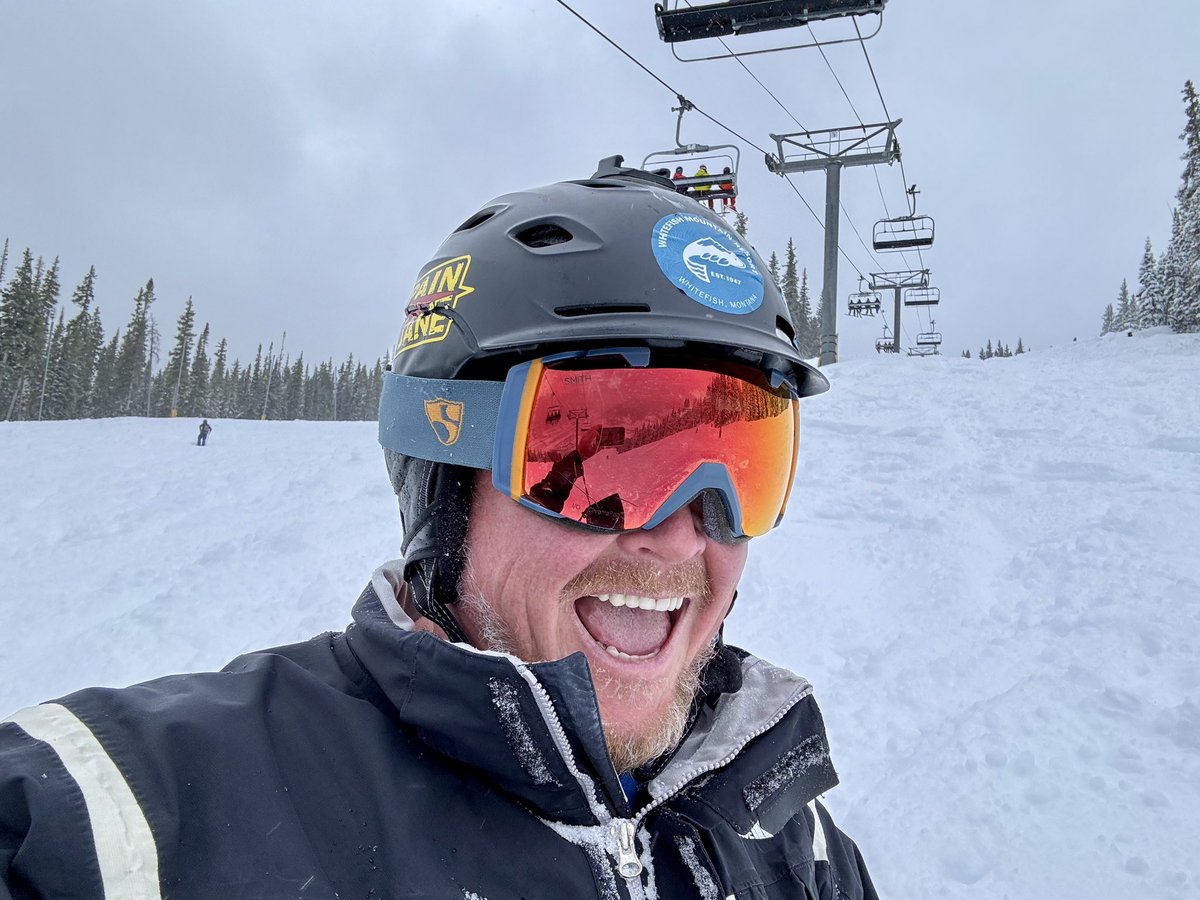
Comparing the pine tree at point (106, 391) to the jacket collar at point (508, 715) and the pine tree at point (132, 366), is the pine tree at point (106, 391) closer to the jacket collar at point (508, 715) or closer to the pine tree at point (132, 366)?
the pine tree at point (132, 366)

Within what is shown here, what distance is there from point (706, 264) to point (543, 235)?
0.54m

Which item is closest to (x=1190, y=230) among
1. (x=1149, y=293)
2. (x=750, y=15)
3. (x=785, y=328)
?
(x=1149, y=293)

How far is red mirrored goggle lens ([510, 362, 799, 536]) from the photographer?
181 centimetres

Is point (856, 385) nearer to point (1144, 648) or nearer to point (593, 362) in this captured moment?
point (1144, 648)

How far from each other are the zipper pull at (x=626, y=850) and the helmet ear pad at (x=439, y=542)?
677 mm

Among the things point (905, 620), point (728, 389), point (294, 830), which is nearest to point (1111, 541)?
point (905, 620)

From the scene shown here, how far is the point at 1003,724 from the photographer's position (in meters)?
4.98

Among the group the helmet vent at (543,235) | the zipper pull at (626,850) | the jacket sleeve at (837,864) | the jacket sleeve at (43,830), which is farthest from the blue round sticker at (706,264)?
the jacket sleeve at (43,830)

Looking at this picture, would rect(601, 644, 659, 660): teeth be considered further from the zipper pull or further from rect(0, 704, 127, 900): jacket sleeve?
rect(0, 704, 127, 900): jacket sleeve

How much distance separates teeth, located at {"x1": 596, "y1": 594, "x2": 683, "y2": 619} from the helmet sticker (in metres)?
0.91

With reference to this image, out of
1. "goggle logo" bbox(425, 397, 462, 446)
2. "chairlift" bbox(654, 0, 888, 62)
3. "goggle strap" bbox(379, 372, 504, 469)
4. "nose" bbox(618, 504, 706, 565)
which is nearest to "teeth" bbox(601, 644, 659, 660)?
"nose" bbox(618, 504, 706, 565)

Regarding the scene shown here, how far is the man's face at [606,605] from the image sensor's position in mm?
1765

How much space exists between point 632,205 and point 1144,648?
19.4ft

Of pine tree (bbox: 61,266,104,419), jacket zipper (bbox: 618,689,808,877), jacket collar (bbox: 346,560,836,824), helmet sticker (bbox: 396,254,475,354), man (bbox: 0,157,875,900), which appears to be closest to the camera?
man (bbox: 0,157,875,900)
